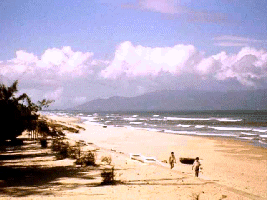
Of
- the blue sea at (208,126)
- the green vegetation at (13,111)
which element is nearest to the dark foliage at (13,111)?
the green vegetation at (13,111)

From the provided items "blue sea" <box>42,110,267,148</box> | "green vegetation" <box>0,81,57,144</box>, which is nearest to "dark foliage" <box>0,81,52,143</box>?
"green vegetation" <box>0,81,57,144</box>

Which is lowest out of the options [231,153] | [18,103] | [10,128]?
[231,153]

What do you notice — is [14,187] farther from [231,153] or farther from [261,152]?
[261,152]

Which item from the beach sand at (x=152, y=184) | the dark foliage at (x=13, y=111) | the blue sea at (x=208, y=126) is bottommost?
the blue sea at (x=208, y=126)

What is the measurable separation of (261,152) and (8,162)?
2045 cm

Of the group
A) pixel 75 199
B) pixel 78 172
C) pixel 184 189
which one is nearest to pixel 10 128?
pixel 78 172

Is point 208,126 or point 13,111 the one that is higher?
point 13,111

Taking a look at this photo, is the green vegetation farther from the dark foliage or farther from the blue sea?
the blue sea

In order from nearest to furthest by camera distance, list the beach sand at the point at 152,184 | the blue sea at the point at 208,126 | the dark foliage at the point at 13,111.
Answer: the beach sand at the point at 152,184
the dark foliage at the point at 13,111
the blue sea at the point at 208,126

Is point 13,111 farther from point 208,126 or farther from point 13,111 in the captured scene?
point 208,126

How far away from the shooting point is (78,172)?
14.3 meters

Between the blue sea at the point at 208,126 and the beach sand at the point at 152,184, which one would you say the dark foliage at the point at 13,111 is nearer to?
the beach sand at the point at 152,184

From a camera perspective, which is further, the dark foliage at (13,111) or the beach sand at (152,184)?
the dark foliage at (13,111)

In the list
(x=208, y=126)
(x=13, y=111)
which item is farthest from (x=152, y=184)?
(x=208, y=126)
